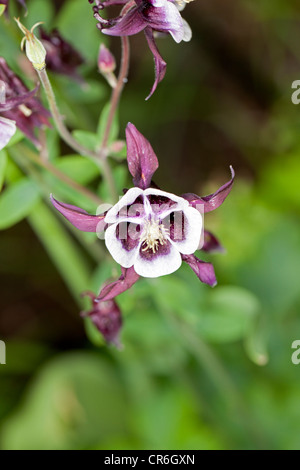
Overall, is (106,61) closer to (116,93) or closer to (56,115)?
(116,93)

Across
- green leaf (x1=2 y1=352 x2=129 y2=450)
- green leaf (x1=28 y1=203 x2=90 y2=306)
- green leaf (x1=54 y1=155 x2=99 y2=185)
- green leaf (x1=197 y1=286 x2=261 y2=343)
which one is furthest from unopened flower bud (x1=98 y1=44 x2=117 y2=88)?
green leaf (x1=2 y1=352 x2=129 y2=450)

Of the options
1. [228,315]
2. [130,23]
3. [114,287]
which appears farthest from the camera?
[228,315]

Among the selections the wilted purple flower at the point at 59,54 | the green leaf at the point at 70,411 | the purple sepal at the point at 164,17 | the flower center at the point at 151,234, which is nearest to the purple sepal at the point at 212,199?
the flower center at the point at 151,234

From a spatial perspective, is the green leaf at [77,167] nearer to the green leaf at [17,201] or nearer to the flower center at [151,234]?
the green leaf at [17,201]

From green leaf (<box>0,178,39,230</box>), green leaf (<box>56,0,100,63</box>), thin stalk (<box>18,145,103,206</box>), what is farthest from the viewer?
green leaf (<box>56,0,100,63</box>)

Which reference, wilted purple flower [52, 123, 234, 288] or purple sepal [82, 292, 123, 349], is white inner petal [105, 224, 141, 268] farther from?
purple sepal [82, 292, 123, 349]

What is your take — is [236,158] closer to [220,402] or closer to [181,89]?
[181,89]

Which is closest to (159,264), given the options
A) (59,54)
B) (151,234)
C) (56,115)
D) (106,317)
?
(151,234)

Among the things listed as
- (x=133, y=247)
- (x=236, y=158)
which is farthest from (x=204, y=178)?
(x=133, y=247)
